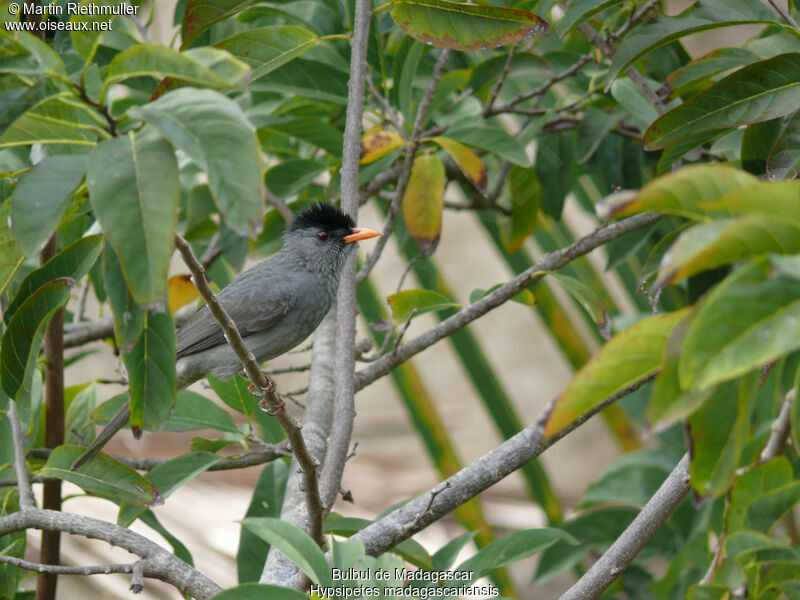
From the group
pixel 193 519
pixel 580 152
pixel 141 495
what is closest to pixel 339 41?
pixel 580 152

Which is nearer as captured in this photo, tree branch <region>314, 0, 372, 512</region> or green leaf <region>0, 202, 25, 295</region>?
green leaf <region>0, 202, 25, 295</region>

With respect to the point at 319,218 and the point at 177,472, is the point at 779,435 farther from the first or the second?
the point at 319,218

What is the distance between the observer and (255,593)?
3.95ft

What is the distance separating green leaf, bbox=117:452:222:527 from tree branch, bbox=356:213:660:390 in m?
0.47

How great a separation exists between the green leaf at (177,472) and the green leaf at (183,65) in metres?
1.11

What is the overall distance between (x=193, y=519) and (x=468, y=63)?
262 centimetres

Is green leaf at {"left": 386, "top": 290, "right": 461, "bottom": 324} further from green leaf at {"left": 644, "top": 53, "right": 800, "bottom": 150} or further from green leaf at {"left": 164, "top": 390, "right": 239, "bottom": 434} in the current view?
green leaf at {"left": 644, "top": 53, "right": 800, "bottom": 150}

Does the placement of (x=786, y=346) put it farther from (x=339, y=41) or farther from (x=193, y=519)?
(x=193, y=519)

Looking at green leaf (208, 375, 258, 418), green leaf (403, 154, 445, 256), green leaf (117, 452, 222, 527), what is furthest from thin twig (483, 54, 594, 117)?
green leaf (117, 452, 222, 527)

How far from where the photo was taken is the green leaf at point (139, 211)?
0.96 meters

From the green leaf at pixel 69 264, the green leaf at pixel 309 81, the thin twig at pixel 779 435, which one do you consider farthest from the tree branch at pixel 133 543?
the green leaf at pixel 309 81

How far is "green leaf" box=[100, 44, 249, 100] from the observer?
1.02 metres

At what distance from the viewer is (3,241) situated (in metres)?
1.46

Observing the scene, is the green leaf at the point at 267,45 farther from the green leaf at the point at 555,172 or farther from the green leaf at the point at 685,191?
the green leaf at the point at 555,172
